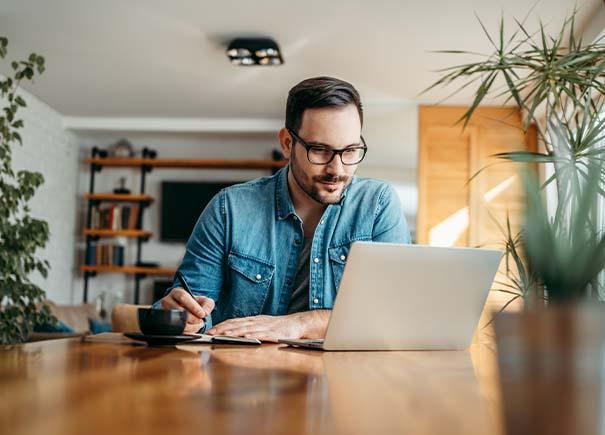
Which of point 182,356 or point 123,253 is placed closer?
point 182,356

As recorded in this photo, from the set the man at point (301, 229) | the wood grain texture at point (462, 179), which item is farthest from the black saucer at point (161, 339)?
the wood grain texture at point (462, 179)

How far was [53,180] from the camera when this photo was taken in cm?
732

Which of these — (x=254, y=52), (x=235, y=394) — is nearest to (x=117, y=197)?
(x=254, y=52)

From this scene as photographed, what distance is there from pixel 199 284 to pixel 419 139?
4.65 meters

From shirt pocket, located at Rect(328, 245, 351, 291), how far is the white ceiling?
103 inches

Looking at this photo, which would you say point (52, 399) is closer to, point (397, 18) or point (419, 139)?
point (397, 18)

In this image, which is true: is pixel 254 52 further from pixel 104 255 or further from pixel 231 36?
pixel 104 255

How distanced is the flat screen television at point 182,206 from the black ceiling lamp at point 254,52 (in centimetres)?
279

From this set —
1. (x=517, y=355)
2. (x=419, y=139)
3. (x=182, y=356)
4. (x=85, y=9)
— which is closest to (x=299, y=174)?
(x=182, y=356)

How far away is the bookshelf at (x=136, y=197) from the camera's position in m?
7.63

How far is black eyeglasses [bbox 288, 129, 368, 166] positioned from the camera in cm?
189

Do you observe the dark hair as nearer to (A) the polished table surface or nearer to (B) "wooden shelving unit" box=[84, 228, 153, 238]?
(A) the polished table surface

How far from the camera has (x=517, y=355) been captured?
30 centimetres

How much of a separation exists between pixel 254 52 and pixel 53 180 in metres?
3.37
